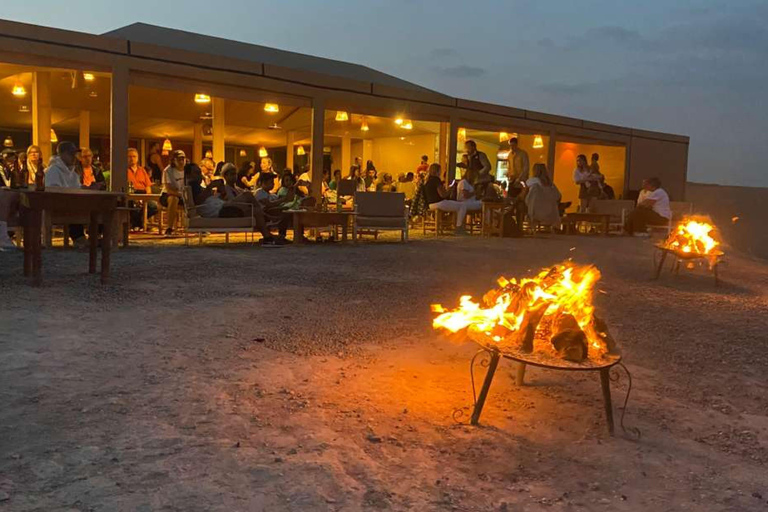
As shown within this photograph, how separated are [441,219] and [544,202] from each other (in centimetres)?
218

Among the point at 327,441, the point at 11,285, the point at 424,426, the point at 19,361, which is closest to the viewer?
the point at 327,441

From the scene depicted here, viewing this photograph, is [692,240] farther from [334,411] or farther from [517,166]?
[517,166]

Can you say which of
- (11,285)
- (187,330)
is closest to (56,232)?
(11,285)

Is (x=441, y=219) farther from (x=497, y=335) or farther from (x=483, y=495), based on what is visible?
(x=483, y=495)

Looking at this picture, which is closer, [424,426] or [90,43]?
[424,426]

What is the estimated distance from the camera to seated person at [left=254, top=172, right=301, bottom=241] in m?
10.3

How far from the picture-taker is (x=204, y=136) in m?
18.2

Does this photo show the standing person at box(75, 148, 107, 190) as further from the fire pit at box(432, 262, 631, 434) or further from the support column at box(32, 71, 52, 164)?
the fire pit at box(432, 262, 631, 434)

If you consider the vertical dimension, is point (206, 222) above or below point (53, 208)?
below

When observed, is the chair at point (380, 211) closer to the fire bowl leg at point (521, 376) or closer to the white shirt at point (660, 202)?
the white shirt at point (660, 202)

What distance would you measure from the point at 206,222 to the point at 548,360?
23.5 ft

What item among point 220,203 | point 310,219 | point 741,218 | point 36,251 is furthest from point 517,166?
point 741,218

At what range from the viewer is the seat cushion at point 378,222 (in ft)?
33.5

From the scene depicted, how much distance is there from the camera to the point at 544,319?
2.90 meters
